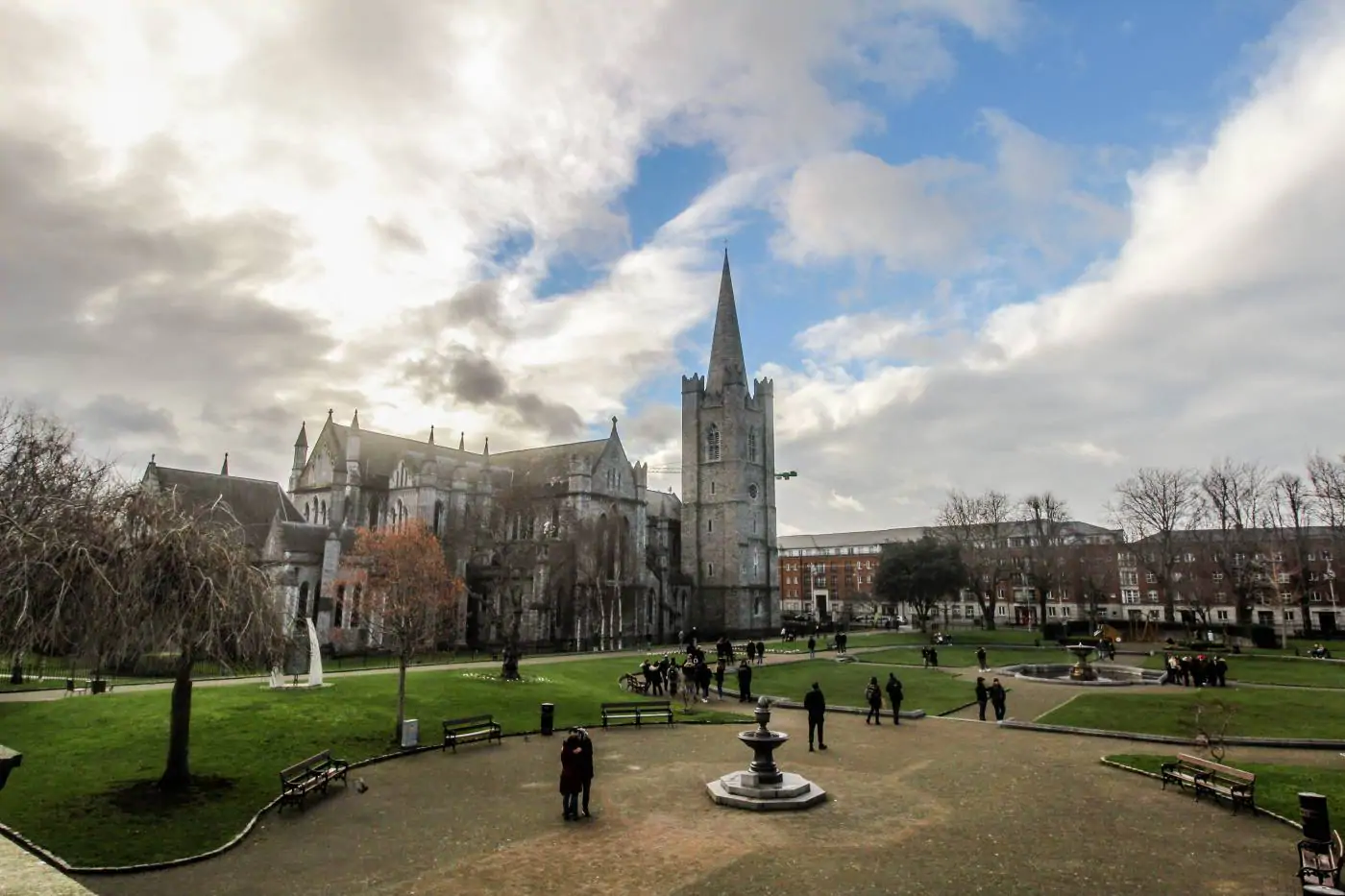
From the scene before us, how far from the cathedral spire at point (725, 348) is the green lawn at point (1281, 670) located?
136ft

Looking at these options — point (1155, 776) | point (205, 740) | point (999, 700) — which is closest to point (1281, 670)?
point (999, 700)

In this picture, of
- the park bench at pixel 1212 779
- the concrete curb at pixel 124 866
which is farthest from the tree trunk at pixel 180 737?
the park bench at pixel 1212 779

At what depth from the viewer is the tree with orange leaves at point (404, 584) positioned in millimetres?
26016

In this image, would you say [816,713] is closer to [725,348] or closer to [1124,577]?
[725,348]

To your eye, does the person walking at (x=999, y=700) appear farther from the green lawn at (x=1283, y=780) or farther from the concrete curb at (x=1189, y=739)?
the green lawn at (x=1283, y=780)

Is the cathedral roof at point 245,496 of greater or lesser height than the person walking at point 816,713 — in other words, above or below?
above

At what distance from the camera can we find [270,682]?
2738 cm

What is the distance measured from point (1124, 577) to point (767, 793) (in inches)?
3937

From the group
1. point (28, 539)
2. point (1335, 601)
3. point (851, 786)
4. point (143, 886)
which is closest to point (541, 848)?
point (143, 886)

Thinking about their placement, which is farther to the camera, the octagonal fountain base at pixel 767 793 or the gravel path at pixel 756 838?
the octagonal fountain base at pixel 767 793

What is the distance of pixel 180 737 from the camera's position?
14.8 meters

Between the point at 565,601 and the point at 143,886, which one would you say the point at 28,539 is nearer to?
the point at 143,886

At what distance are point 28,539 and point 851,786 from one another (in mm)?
16677

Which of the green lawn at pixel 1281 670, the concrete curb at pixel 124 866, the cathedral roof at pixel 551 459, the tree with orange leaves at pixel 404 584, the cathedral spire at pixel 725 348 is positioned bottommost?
the green lawn at pixel 1281 670
